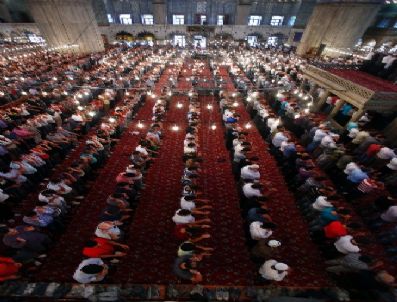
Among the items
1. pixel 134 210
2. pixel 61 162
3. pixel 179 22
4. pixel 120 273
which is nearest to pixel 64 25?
pixel 179 22

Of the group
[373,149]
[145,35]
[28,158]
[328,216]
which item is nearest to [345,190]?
[373,149]

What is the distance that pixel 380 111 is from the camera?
411 inches

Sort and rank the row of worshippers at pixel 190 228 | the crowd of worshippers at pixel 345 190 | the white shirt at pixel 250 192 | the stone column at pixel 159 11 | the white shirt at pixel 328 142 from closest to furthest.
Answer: the row of worshippers at pixel 190 228 < the crowd of worshippers at pixel 345 190 < the white shirt at pixel 250 192 < the white shirt at pixel 328 142 < the stone column at pixel 159 11

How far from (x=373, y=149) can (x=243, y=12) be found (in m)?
34.0

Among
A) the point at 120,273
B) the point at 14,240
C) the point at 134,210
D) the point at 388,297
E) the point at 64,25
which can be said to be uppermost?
the point at 64,25

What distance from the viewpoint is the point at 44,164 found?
24.4 ft

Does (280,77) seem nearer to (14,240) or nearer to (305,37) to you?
(305,37)

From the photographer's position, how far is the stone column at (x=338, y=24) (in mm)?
24580

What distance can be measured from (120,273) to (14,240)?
2212mm

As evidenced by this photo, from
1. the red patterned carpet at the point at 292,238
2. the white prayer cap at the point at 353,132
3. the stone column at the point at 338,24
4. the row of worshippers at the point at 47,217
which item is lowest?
the red patterned carpet at the point at 292,238

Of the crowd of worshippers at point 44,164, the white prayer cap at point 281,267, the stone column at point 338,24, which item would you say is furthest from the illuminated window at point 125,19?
the white prayer cap at point 281,267

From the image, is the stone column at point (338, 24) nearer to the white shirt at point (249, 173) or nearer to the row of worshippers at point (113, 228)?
the white shirt at point (249, 173)

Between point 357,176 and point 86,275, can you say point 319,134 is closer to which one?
point 357,176

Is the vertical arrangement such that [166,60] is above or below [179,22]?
below
